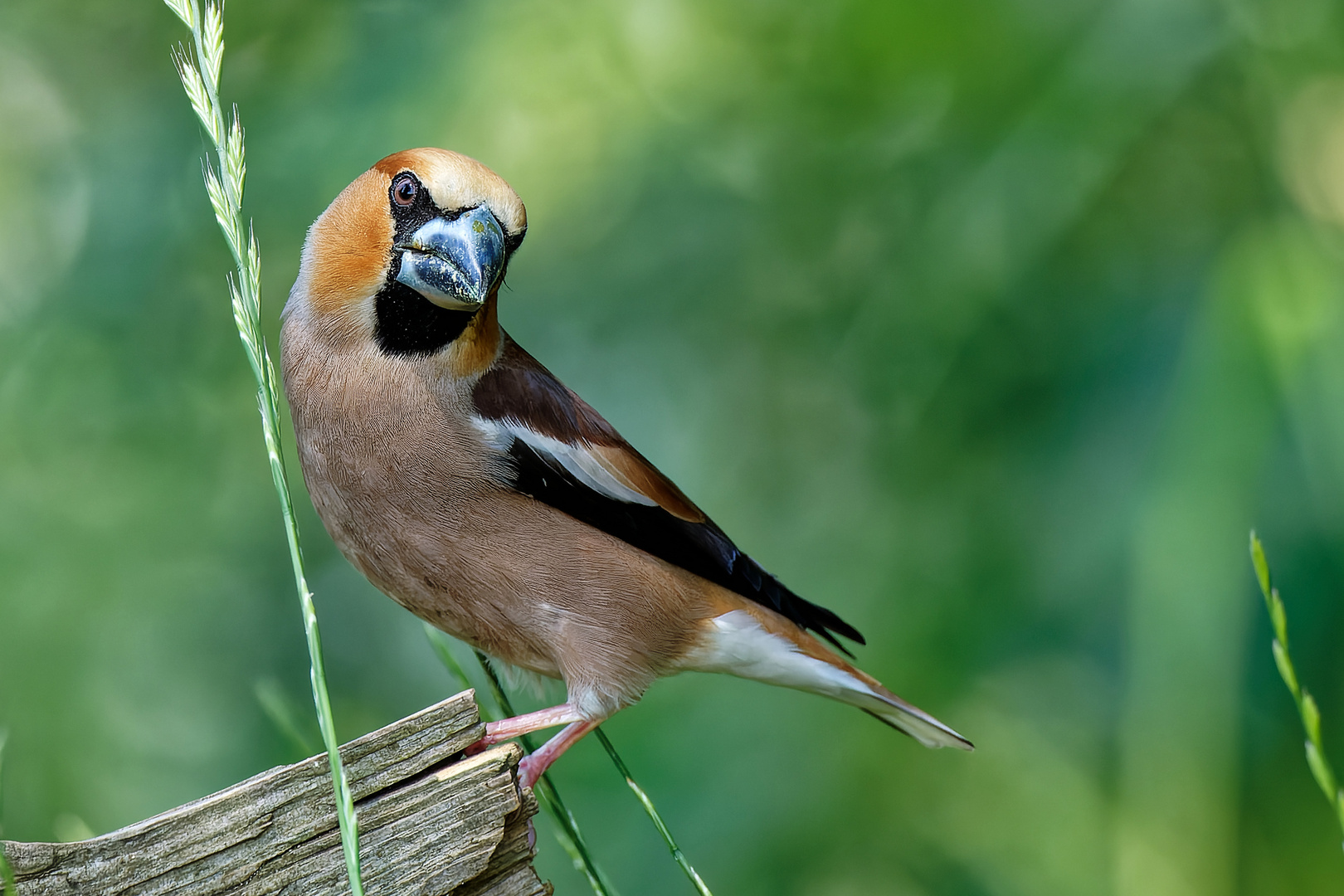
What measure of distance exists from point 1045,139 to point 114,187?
2935mm

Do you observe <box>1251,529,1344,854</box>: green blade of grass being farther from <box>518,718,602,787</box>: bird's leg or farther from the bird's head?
the bird's head

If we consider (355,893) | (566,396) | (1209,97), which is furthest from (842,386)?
(355,893)

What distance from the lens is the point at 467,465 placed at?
6.70 ft

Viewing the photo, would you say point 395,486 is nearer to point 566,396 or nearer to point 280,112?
point 566,396

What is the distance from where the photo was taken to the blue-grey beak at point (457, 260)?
1911 millimetres

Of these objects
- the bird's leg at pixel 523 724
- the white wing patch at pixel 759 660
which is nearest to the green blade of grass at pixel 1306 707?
the bird's leg at pixel 523 724

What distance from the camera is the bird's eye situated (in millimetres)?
2053

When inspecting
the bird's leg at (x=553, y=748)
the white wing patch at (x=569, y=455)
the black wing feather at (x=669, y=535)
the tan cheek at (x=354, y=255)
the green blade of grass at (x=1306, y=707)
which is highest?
the tan cheek at (x=354, y=255)

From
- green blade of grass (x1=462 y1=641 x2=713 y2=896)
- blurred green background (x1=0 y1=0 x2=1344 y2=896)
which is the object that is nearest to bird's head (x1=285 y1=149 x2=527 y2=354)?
green blade of grass (x1=462 y1=641 x2=713 y2=896)

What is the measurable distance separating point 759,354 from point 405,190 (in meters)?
2.04

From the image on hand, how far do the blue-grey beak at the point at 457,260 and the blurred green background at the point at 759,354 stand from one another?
1.49 meters

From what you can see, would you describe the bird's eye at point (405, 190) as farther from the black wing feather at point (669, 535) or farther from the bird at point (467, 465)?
the black wing feather at point (669, 535)

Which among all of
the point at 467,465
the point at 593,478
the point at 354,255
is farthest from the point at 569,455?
the point at 354,255

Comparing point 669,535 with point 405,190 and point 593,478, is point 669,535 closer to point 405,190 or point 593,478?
point 593,478
